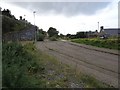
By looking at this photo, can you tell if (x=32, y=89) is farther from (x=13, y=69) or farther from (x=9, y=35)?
(x=9, y=35)

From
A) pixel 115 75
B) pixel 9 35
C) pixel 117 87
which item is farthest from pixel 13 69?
pixel 9 35

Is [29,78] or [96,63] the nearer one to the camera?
[29,78]

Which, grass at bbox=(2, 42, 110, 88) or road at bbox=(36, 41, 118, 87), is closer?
grass at bbox=(2, 42, 110, 88)

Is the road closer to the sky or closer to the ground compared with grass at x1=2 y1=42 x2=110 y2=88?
closer to the ground

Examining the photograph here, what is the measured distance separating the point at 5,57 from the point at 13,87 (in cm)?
359

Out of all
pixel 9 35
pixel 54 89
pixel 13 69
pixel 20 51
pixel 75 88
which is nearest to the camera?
pixel 13 69

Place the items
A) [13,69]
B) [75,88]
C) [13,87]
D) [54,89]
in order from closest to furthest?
[13,87] < [13,69] < [54,89] < [75,88]

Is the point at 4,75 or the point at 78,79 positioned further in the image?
the point at 78,79

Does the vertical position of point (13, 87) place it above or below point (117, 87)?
above

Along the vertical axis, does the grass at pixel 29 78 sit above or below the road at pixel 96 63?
above

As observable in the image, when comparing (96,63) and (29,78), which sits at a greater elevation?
(29,78)

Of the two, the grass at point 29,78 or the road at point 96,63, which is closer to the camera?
the grass at point 29,78

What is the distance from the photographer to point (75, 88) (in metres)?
10.4

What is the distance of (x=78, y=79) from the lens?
12.5m
